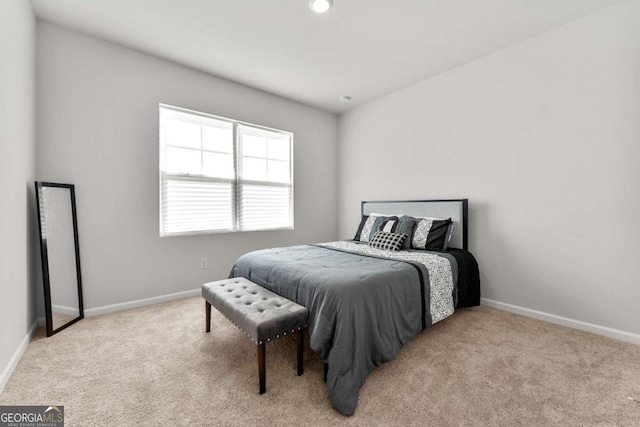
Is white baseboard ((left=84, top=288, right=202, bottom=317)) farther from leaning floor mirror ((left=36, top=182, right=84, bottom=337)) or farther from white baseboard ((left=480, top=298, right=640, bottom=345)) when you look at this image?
white baseboard ((left=480, top=298, right=640, bottom=345))

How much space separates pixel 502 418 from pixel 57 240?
351 cm

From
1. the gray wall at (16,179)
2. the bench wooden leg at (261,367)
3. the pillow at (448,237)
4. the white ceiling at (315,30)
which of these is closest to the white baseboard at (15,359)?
the gray wall at (16,179)

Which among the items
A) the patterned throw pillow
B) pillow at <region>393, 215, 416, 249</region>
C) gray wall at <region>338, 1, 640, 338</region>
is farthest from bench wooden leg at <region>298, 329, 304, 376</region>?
gray wall at <region>338, 1, 640, 338</region>

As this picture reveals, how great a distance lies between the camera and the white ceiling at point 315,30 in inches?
85.9

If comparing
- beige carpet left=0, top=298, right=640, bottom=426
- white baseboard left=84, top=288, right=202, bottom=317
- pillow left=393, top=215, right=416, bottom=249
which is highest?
pillow left=393, top=215, right=416, bottom=249

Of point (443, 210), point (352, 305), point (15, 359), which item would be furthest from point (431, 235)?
point (15, 359)

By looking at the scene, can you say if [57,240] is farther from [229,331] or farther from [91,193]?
[229,331]

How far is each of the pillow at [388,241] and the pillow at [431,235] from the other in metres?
0.14

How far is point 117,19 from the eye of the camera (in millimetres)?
2346

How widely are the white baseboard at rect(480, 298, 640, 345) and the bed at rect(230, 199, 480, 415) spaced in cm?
26

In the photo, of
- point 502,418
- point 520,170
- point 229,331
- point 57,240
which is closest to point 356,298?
point 502,418

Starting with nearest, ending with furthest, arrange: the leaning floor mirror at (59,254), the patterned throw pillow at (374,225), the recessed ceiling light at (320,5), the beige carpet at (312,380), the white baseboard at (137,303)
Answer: the beige carpet at (312,380), the recessed ceiling light at (320,5), the leaning floor mirror at (59,254), the white baseboard at (137,303), the patterned throw pillow at (374,225)

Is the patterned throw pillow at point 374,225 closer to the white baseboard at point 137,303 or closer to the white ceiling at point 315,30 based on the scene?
the white ceiling at point 315,30

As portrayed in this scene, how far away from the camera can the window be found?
3078 millimetres
